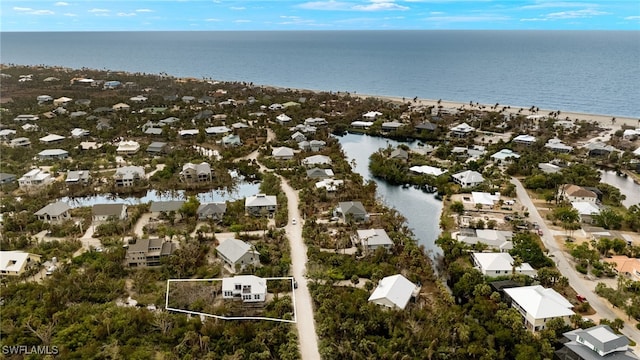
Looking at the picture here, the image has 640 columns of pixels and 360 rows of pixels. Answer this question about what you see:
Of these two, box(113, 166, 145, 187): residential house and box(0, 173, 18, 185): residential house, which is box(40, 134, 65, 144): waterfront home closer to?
box(0, 173, 18, 185): residential house

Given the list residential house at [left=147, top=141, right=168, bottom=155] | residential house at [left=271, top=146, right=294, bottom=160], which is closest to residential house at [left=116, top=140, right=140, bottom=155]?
residential house at [left=147, top=141, right=168, bottom=155]

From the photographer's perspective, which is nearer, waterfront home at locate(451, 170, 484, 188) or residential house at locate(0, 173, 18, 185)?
residential house at locate(0, 173, 18, 185)

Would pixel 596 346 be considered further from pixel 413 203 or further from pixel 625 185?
pixel 625 185

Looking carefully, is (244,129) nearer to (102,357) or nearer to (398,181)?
(398,181)

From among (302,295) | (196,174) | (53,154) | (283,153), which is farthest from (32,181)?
(302,295)

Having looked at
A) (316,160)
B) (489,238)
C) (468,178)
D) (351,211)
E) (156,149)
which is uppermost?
(156,149)

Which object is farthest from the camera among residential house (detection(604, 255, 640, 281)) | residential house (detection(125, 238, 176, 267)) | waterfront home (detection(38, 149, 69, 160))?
waterfront home (detection(38, 149, 69, 160))
